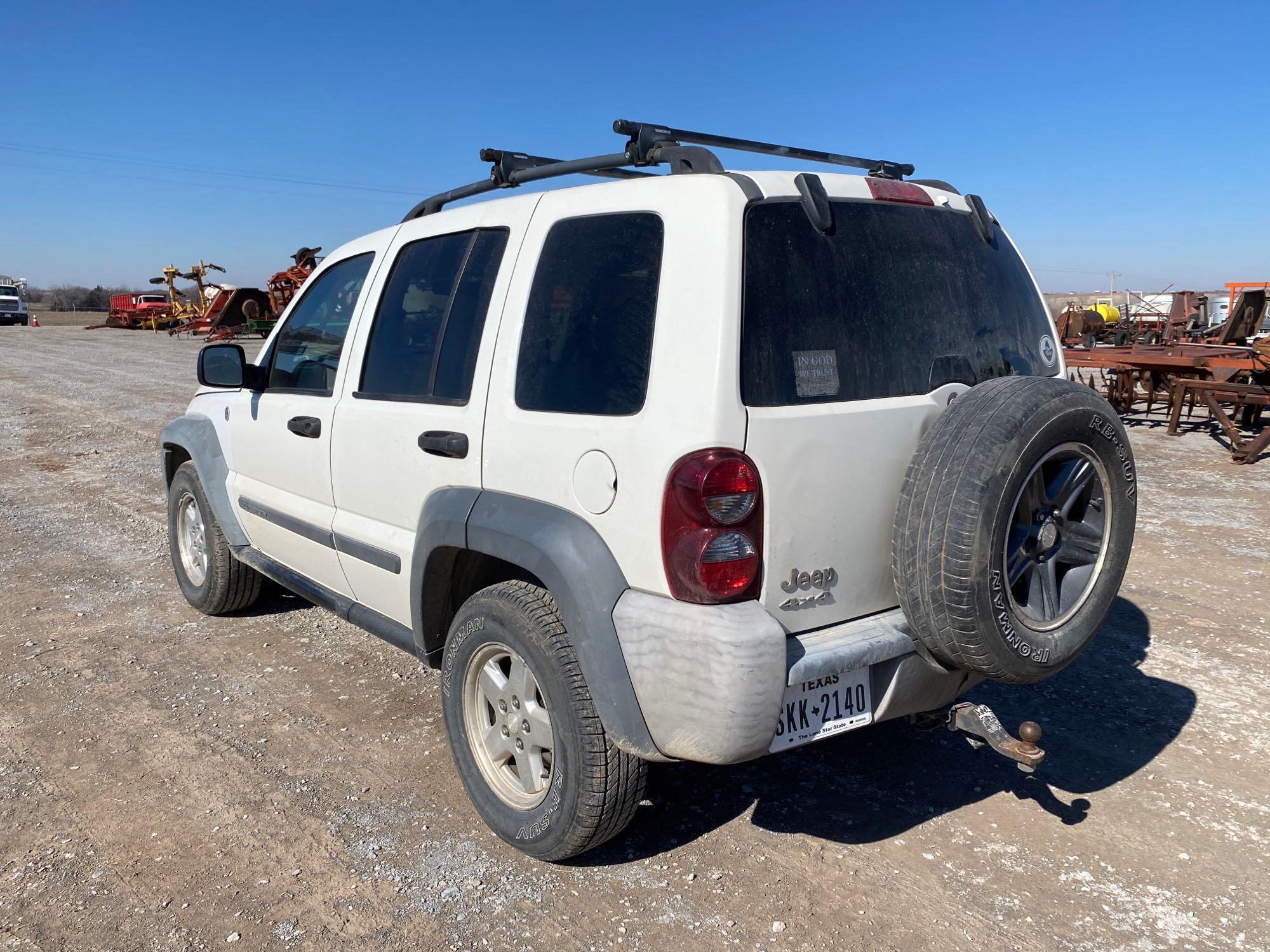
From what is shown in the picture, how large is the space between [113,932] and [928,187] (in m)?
3.30

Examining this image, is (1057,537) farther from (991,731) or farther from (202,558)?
(202,558)

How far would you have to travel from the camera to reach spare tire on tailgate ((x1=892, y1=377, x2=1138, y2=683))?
247cm

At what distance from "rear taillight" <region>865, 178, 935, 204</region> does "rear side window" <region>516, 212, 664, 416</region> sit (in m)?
0.70

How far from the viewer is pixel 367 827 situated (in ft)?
10.2

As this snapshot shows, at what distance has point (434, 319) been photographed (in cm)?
334

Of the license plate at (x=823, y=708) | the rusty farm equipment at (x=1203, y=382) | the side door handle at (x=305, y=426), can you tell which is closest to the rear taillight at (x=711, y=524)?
the license plate at (x=823, y=708)

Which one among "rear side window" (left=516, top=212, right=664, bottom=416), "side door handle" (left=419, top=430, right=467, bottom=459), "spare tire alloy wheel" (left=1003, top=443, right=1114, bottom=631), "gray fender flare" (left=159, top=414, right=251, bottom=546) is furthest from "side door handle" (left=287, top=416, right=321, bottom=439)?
"spare tire alloy wheel" (left=1003, top=443, right=1114, bottom=631)

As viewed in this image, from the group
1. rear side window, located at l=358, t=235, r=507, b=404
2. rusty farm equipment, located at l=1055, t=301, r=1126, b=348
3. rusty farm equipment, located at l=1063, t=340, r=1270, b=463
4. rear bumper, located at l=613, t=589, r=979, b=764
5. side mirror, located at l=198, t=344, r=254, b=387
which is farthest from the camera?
rusty farm equipment, located at l=1055, t=301, r=1126, b=348

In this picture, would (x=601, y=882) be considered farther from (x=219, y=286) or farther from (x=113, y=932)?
(x=219, y=286)

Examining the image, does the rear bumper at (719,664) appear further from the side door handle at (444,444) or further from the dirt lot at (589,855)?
the side door handle at (444,444)

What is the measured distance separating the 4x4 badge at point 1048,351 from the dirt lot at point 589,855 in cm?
151

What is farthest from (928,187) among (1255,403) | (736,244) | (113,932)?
(1255,403)

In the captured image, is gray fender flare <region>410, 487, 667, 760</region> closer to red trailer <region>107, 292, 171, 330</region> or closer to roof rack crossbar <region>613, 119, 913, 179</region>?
roof rack crossbar <region>613, 119, 913, 179</region>

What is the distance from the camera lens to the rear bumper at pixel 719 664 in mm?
2326
